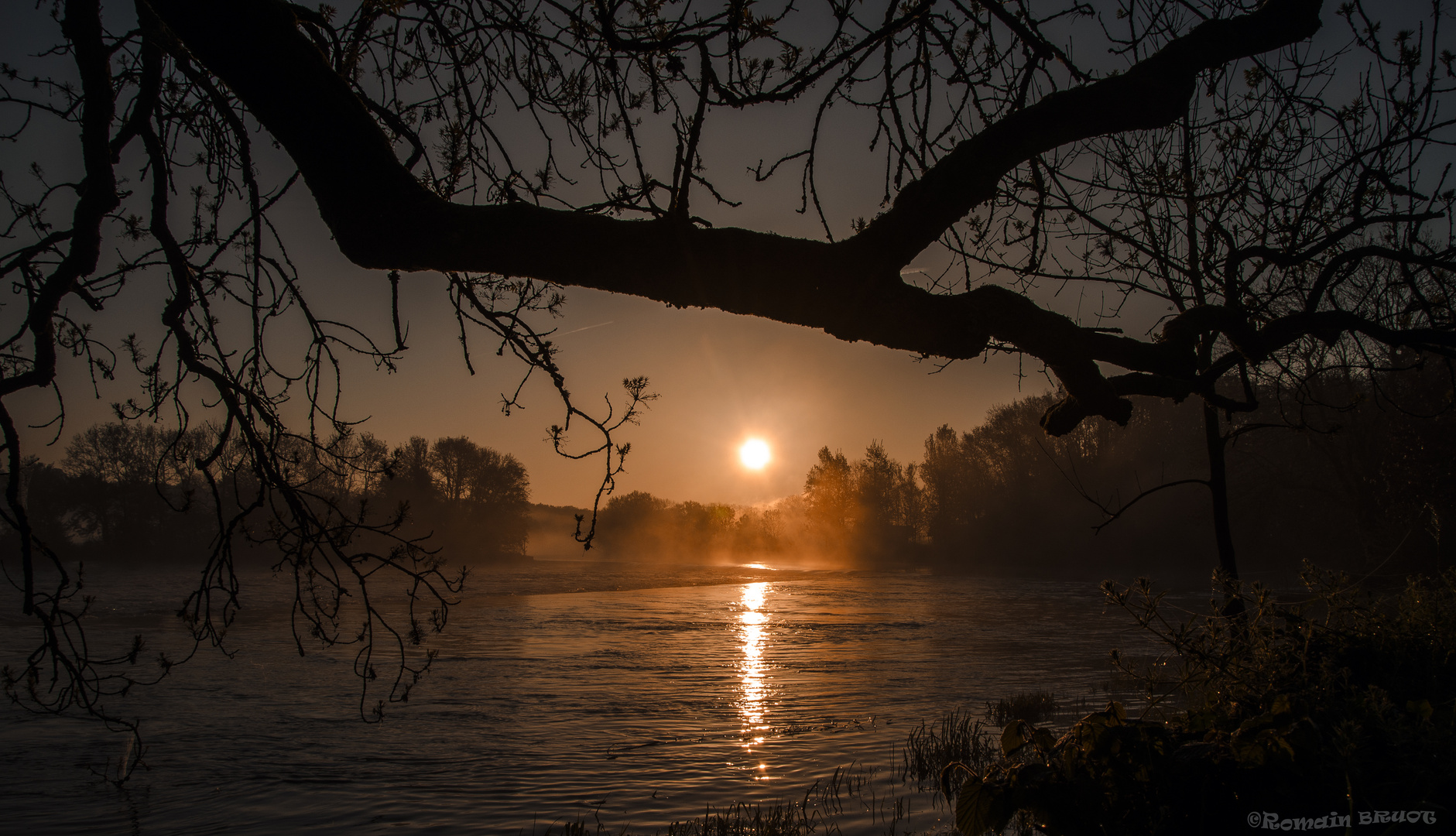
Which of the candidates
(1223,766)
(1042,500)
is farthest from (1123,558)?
(1223,766)

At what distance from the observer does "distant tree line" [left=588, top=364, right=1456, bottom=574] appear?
72.8 feet

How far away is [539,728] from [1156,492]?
40.4m

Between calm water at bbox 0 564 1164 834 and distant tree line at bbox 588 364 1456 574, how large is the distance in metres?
3.90

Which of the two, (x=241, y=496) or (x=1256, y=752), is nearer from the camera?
(x=1256, y=752)

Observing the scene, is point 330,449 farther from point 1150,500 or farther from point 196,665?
point 1150,500

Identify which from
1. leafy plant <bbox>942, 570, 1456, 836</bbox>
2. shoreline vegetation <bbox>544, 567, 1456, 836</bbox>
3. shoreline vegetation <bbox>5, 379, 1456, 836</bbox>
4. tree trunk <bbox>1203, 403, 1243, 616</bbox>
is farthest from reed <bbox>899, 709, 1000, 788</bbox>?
leafy plant <bbox>942, 570, 1456, 836</bbox>

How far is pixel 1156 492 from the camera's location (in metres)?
39.3

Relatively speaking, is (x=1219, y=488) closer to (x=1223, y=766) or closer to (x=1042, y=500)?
(x=1223, y=766)

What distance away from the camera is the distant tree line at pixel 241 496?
10.7 feet

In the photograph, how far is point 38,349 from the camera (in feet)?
8.76

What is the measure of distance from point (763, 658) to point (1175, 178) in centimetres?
1209

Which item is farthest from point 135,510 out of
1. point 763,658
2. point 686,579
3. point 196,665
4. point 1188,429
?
point 1188,429

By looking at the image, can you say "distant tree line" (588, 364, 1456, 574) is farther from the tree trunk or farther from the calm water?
the calm water

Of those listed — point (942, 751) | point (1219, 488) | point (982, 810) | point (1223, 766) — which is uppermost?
point (1219, 488)
